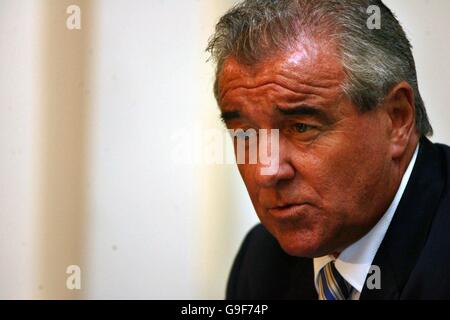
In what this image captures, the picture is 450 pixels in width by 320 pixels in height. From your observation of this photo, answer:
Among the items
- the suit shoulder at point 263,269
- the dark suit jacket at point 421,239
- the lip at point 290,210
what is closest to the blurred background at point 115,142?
the suit shoulder at point 263,269

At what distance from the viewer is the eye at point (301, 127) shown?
1.34m

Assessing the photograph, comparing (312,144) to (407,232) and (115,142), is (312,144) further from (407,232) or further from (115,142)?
(115,142)

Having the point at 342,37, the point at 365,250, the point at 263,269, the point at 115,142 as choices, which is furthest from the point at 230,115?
the point at 115,142

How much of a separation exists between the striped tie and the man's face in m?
0.14

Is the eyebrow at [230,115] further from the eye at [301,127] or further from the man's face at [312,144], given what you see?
the eye at [301,127]

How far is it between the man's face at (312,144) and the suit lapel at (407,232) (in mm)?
76

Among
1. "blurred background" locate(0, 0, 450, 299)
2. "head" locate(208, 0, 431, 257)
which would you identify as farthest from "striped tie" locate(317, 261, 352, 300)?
"blurred background" locate(0, 0, 450, 299)

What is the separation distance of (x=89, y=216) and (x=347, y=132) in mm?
958

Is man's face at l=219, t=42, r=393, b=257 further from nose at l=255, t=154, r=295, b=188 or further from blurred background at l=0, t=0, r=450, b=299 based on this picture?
blurred background at l=0, t=0, r=450, b=299

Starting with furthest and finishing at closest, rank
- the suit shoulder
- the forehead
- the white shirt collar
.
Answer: the suit shoulder → the white shirt collar → the forehead

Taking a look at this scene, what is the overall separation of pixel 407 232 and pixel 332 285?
220mm

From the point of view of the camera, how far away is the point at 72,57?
6.35ft

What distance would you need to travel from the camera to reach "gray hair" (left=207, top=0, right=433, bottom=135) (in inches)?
51.6
